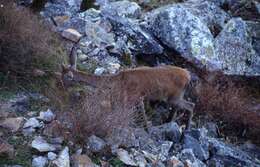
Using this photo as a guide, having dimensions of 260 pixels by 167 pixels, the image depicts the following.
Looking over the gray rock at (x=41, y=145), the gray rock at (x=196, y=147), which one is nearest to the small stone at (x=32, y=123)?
the gray rock at (x=41, y=145)

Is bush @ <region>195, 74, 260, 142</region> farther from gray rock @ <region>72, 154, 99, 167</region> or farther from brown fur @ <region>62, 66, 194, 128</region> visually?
gray rock @ <region>72, 154, 99, 167</region>

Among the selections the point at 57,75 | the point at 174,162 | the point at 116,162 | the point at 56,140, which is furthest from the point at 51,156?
the point at 57,75

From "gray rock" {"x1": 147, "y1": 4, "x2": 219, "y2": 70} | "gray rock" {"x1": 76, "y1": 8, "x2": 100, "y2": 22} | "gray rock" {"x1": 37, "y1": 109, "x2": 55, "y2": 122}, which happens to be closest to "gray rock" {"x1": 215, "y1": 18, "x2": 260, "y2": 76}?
"gray rock" {"x1": 147, "y1": 4, "x2": 219, "y2": 70}

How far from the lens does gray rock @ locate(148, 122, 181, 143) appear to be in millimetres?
8453

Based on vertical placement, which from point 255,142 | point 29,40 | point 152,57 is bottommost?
point 255,142

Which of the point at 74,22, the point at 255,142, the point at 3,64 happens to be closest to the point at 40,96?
the point at 3,64

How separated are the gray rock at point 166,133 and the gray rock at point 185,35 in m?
2.85

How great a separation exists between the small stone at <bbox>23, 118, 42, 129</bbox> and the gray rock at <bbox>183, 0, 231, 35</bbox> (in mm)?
5979

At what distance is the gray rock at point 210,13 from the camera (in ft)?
→ 41.2

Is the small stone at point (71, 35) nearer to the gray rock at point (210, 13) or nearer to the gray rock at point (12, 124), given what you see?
the gray rock at point (210, 13)

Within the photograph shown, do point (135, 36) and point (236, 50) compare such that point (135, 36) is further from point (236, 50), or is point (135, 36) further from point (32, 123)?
point (32, 123)

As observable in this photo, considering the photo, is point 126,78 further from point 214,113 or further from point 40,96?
point 214,113

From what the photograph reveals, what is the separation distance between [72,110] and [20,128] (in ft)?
2.48

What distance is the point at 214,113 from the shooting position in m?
10.2
